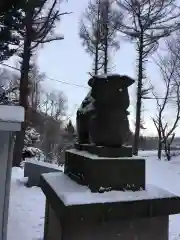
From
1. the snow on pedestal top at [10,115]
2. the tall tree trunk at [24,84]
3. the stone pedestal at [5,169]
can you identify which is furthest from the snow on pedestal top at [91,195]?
the tall tree trunk at [24,84]

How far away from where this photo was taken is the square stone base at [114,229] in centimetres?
245

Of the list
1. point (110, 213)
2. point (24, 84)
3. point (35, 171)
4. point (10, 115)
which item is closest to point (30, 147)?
point (24, 84)

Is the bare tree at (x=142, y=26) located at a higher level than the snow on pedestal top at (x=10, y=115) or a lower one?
higher

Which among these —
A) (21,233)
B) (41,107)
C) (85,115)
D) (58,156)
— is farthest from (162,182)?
(41,107)

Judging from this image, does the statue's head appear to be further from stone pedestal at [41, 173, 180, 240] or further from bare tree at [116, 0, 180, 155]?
bare tree at [116, 0, 180, 155]

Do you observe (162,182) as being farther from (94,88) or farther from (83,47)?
(83,47)

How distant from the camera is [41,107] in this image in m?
30.3

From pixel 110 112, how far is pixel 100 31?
1375 centimetres

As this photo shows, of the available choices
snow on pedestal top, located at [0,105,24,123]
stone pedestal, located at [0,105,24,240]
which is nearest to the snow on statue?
stone pedestal, located at [0,105,24,240]

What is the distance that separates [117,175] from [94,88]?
0.94 metres

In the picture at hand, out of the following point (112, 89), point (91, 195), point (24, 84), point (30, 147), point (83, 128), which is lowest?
point (30, 147)

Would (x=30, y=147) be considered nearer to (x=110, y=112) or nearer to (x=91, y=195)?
(x=110, y=112)

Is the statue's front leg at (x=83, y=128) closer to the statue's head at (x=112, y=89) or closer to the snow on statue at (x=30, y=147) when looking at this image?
the statue's head at (x=112, y=89)

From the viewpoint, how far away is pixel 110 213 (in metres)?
2.47
